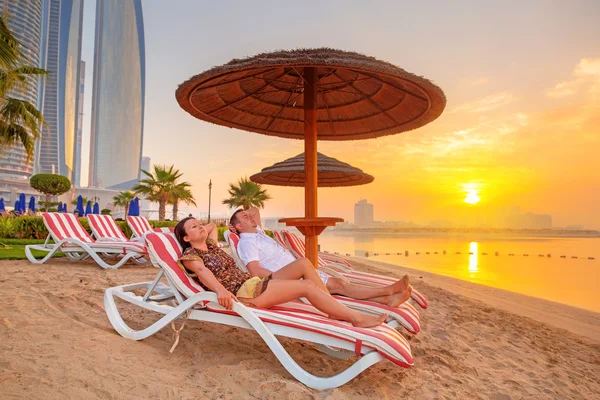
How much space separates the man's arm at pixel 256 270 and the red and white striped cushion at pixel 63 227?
4.89m

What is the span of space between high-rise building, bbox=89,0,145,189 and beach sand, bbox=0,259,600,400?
128679 millimetres

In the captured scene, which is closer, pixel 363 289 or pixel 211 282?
pixel 211 282

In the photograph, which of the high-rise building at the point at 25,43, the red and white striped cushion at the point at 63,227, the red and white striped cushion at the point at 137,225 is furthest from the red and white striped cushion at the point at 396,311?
the high-rise building at the point at 25,43

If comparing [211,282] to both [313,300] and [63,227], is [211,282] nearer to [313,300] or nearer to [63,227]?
[313,300]

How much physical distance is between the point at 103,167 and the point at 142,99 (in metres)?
23.7

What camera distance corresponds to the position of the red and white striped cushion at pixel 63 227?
7.04 m

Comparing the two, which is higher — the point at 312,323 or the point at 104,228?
the point at 104,228

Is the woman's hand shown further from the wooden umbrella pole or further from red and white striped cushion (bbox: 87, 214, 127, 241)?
red and white striped cushion (bbox: 87, 214, 127, 241)

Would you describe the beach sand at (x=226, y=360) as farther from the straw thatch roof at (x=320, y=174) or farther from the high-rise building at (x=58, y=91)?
the high-rise building at (x=58, y=91)

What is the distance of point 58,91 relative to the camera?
9794 cm

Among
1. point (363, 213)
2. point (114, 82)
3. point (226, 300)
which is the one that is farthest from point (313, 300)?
point (114, 82)

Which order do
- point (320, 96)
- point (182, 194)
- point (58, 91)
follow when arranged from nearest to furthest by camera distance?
point (320, 96) < point (182, 194) < point (58, 91)

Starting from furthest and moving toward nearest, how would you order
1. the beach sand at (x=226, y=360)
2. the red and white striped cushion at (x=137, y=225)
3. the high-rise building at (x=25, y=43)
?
1. the high-rise building at (x=25, y=43)
2. the red and white striped cushion at (x=137, y=225)
3. the beach sand at (x=226, y=360)

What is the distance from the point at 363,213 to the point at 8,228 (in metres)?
67.0
